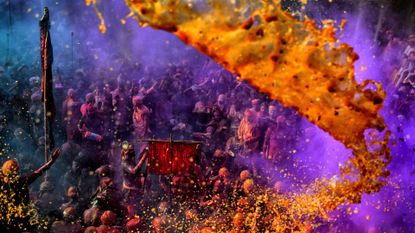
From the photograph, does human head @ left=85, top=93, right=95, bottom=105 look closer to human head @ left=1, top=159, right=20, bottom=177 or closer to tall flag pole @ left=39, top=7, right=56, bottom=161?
tall flag pole @ left=39, top=7, right=56, bottom=161

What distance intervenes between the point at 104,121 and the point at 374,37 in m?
10.2

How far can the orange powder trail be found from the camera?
8.68 ft

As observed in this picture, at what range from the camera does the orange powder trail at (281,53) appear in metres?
2.65

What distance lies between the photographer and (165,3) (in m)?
2.61

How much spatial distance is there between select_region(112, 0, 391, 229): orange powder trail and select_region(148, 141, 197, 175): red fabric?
4333 millimetres

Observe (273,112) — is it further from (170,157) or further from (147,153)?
(147,153)

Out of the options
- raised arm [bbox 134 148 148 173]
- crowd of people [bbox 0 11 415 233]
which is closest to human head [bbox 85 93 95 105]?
crowd of people [bbox 0 11 415 233]

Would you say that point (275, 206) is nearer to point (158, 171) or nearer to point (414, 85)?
point (158, 171)

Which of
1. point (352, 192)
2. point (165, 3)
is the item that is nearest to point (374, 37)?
point (352, 192)

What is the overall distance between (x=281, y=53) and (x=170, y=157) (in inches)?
181

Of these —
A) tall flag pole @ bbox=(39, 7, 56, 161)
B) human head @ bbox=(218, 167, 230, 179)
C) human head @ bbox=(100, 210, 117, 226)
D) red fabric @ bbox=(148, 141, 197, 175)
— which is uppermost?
tall flag pole @ bbox=(39, 7, 56, 161)

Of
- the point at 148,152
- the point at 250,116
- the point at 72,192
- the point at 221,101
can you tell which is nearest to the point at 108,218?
the point at 72,192

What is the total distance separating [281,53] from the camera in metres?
2.79

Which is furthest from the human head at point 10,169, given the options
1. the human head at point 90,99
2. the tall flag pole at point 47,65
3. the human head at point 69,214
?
the human head at point 90,99
